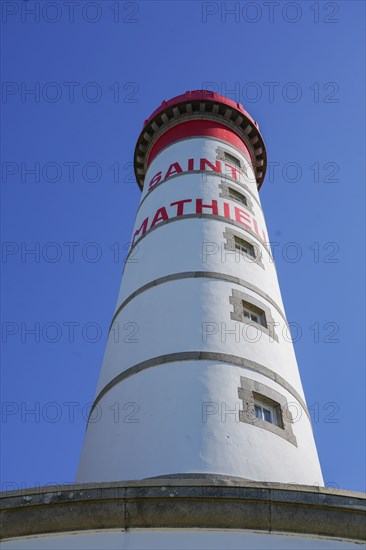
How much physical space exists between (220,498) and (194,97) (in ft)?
57.6

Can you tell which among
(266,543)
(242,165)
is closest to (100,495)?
(266,543)

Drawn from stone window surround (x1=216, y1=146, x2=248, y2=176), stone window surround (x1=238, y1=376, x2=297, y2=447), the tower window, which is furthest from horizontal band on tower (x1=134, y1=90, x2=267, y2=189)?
stone window surround (x1=238, y1=376, x2=297, y2=447)

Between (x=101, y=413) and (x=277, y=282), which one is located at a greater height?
(x=277, y=282)

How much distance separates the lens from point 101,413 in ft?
46.9

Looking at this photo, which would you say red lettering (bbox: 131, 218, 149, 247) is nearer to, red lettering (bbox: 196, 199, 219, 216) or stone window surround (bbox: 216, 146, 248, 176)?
red lettering (bbox: 196, 199, 219, 216)

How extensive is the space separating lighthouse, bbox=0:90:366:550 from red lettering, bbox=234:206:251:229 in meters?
0.06

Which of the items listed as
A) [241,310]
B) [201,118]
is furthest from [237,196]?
[241,310]

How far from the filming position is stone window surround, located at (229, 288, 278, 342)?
15.0 m

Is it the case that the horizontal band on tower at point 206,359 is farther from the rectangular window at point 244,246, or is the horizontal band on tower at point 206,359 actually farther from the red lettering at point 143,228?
the red lettering at point 143,228

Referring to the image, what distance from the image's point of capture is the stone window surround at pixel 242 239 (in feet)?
56.3

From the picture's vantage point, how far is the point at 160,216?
18562 millimetres

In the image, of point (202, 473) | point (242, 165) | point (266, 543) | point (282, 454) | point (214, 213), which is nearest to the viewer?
point (266, 543)

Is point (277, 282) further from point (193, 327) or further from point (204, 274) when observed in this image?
point (193, 327)

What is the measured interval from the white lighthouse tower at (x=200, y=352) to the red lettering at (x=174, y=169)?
6cm
